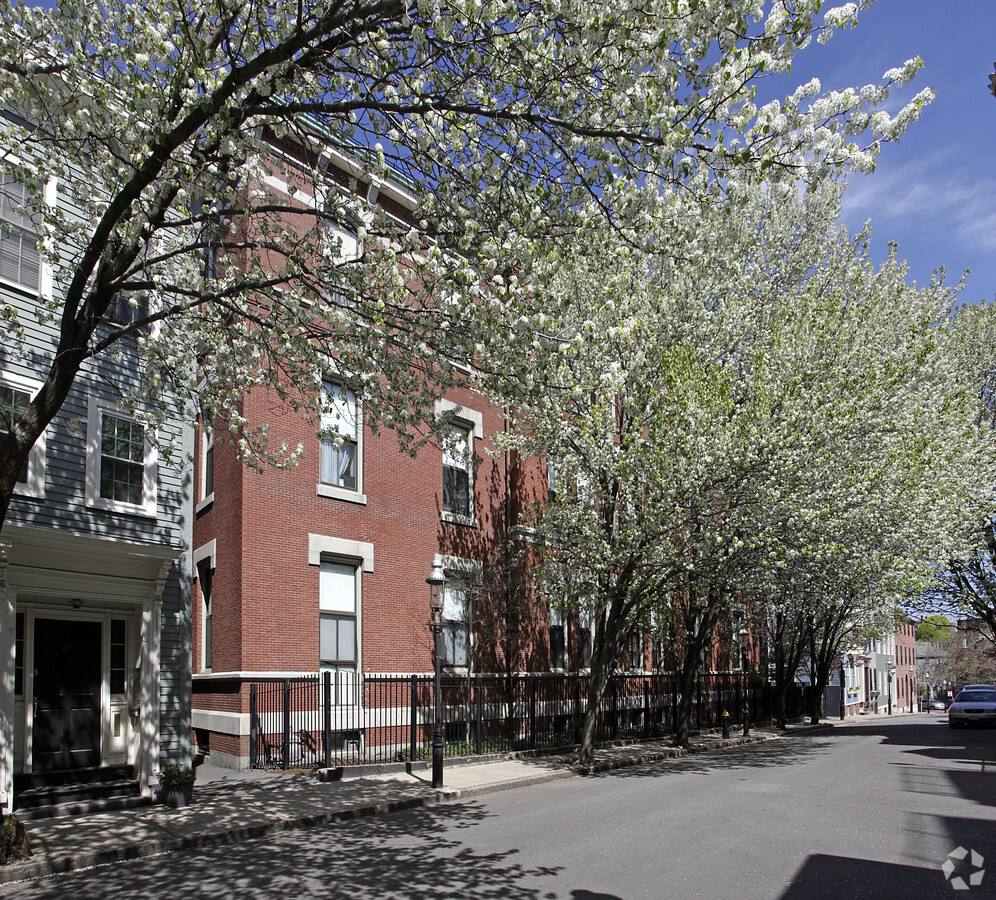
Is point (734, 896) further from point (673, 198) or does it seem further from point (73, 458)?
point (73, 458)

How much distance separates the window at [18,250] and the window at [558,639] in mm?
15786

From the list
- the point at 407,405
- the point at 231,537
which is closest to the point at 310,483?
the point at 231,537

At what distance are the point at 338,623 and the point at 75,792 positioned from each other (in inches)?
254

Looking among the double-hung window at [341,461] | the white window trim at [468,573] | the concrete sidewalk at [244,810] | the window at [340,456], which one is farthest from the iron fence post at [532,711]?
the window at [340,456]

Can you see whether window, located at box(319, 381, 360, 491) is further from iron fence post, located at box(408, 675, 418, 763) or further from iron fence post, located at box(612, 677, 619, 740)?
iron fence post, located at box(612, 677, 619, 740)

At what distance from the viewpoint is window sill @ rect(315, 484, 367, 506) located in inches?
697

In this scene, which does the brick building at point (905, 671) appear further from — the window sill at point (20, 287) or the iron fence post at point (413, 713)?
the window sill at point (20, 287)

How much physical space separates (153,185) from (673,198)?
6.48 meters

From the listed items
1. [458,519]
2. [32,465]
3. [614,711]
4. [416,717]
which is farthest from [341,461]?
[614,711]

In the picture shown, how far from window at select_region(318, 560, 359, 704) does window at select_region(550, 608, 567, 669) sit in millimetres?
7467

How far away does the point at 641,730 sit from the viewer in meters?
26.3

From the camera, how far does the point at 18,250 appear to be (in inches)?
499

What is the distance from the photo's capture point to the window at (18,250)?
1245cm

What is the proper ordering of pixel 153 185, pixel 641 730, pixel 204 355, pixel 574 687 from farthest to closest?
pixel 641 730 → pixel 574 687 → pixel 204 355 → pixel 153 185
